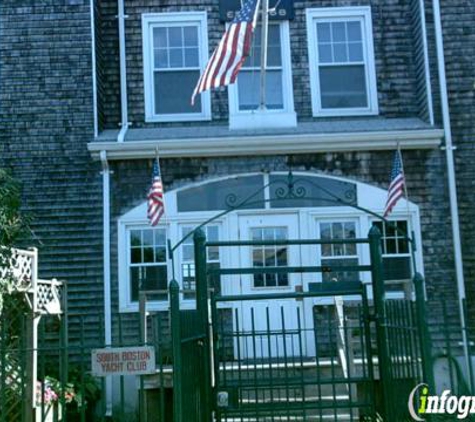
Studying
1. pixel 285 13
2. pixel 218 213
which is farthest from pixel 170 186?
pixel 285 13

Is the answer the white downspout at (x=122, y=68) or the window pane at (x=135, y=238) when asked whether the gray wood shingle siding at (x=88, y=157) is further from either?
the window pane at (x=135, y=238)

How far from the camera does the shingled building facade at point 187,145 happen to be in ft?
34.5

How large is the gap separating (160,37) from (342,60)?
3160 mm

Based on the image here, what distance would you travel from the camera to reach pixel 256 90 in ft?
37.8

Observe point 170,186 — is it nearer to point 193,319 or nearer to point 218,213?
point 218,213

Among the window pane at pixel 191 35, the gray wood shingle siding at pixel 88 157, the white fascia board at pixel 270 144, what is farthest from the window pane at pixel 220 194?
the window pane at pixel 191 35

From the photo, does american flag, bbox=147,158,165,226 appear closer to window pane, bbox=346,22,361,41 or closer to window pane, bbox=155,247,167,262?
window pane, bbox=155,247,167,262

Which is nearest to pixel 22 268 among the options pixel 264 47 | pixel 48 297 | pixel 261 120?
pixel 48 297

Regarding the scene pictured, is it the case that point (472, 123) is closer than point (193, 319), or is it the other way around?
point (193, 319)

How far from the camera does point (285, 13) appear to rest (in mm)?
11484

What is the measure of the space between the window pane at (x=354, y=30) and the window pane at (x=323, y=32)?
356 mm

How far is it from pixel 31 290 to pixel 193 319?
3.52m

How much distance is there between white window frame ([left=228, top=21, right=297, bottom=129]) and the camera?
11.0 meters

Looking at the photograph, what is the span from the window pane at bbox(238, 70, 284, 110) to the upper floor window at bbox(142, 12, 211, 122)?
641mm
